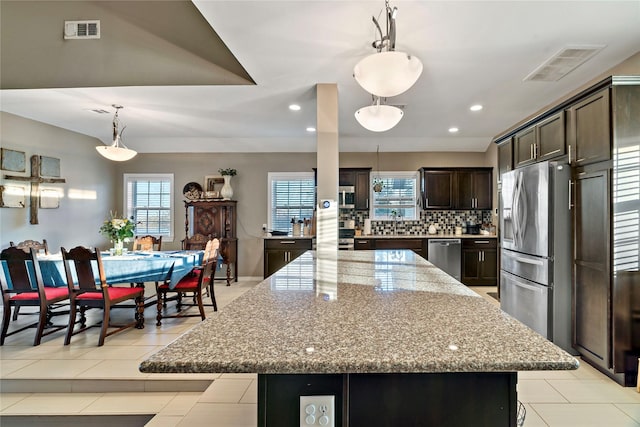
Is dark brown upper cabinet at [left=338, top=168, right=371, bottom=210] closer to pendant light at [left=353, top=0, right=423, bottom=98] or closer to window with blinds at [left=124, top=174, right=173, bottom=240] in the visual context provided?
window with blinds at [left=124, top=174, right=173, bottom=240]

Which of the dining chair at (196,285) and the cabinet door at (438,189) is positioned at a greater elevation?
the cabinet door at (438,189)

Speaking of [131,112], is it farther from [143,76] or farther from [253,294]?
[253,294]

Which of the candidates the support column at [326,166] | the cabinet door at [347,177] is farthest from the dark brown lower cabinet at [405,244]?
the support column at [326,166]

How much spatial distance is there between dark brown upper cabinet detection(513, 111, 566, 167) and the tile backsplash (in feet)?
8.33

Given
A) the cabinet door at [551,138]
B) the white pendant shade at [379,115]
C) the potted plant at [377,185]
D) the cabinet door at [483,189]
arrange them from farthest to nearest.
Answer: the potted plant at [377,185]
the cabinet door at [483,189]
the cabinet door at [551,138]
the white pendant shade at [379,115]

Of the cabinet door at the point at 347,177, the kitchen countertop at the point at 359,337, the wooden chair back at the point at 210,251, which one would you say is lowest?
the wooden chair back at the point at 210,251

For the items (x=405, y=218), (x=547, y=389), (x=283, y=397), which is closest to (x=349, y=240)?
(x=405, y=218)

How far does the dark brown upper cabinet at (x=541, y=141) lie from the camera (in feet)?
9.86

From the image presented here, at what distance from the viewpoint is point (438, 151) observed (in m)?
6.27

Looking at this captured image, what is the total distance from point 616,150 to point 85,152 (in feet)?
23.2

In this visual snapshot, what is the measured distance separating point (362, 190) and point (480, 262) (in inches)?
94.6

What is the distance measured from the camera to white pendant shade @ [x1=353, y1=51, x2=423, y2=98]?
1.67 meters

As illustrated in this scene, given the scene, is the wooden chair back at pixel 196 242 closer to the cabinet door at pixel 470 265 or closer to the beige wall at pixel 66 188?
the beige wall at pixel 66 188

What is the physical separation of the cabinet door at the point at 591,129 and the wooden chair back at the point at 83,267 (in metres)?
4.41
